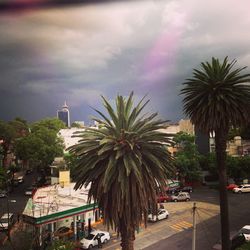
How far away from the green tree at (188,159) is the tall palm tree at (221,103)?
28.8 m

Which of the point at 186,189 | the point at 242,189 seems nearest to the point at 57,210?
the point at 186,189

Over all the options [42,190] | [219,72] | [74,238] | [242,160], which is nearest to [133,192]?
[219,72]

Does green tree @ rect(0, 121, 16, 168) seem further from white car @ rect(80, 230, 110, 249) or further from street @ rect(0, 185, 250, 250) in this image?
white car @ rect(80, 230, 110, 249)

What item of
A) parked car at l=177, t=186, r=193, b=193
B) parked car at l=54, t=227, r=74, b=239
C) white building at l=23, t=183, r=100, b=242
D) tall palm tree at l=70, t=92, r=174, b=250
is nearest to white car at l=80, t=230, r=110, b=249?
white building at l=23, t=183, r=100, b=242

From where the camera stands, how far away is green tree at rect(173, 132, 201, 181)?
54.3 meters

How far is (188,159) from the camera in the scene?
54406 millimetres

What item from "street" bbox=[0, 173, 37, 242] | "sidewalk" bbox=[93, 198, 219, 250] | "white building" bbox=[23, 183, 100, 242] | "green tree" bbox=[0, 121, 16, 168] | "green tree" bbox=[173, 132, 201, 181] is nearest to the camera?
"white building" bbox=[23, 183, 100, 242]

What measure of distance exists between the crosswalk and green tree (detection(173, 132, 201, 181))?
56.0 ft

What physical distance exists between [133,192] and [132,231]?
8.69 feet

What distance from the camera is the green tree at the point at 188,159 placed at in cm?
5428

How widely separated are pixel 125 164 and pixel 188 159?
38.8 m

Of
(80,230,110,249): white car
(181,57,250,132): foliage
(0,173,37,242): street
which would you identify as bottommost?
(80,230,110,249): white car

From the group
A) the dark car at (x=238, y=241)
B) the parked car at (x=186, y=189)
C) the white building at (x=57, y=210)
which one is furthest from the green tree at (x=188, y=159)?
the dark car at (x=238, y=241)

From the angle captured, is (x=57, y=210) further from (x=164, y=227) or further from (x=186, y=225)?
(x=186, y=225)
